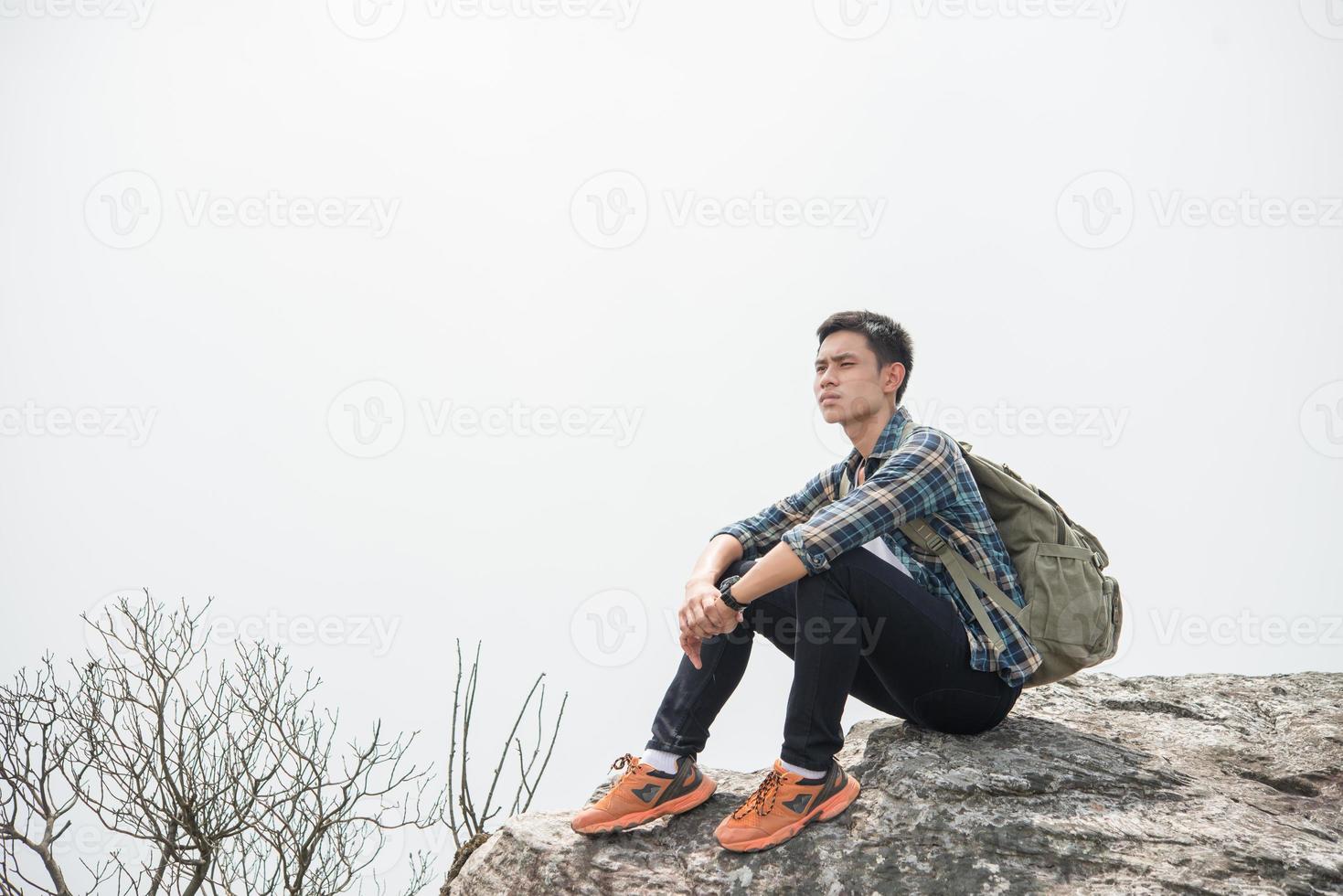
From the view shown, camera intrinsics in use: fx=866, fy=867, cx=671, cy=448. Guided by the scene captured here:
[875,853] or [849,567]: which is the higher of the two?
[849,567]

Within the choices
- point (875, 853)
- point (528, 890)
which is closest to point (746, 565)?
point (875, 853)

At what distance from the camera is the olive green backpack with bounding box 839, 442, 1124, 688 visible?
272 centimetres

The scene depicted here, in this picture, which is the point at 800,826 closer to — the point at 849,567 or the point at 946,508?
the point at 849,567

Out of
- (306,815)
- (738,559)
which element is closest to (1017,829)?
(738,559)

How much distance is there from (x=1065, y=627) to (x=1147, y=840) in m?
0.63

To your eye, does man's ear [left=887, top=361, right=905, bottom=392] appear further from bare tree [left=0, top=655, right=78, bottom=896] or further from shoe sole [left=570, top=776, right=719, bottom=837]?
bare tree [left=0, top=655, right=78, bottom=896]

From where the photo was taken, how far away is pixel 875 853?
2.54 metres

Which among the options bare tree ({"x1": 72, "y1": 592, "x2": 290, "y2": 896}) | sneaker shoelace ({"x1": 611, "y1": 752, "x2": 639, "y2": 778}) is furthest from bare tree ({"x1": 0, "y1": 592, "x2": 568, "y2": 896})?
sneaker shoelace ({"x1": 611, "y1": 752, "x2": 639, "y2": 778})

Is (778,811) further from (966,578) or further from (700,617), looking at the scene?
(966,578)

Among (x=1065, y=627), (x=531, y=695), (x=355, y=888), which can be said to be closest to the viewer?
(x=1065, y=627)

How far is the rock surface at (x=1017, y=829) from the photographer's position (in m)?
2.42

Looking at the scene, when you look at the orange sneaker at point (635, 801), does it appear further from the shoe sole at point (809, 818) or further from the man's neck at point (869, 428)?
the man's neck at point (869, 428)

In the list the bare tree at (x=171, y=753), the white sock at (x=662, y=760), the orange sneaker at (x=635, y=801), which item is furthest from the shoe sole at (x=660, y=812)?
the bare tree at (x=171, y=753)

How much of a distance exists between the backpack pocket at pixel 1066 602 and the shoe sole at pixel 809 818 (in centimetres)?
76
